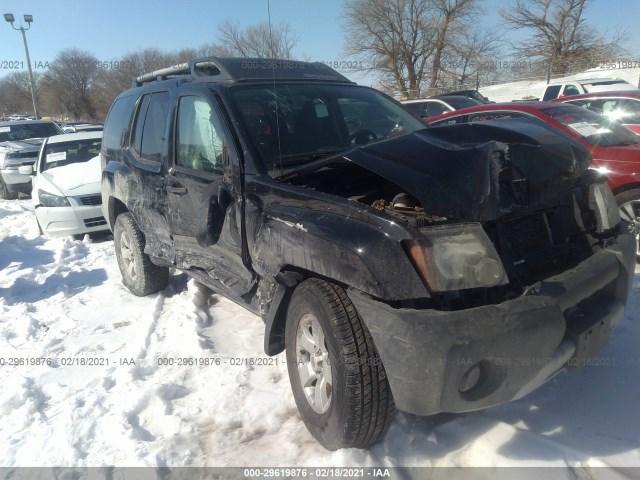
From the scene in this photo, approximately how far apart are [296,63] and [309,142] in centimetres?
115

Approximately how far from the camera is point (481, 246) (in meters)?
2.22

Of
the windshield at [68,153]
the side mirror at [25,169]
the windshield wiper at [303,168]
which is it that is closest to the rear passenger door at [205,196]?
the windshield wiper at [303,168]

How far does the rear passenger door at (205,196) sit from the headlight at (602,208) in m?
2.09

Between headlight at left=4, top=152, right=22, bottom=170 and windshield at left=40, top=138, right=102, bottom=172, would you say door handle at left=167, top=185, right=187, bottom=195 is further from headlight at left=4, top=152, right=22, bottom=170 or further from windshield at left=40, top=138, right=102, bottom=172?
headlight at left=4, top=152, right=22, bottom=170

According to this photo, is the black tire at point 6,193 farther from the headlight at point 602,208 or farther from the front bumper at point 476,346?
the headlight at point 602,208

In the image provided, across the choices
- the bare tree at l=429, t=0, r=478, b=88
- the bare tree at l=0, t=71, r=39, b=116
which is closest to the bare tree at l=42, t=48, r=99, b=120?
the bare tree at l=0, t=71, r=39, b=116

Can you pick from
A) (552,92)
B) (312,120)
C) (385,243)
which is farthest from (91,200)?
(552,92)

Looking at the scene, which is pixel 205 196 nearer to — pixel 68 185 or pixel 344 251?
pixel 344 251

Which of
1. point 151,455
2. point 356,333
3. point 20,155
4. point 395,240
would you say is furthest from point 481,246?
point 20,155

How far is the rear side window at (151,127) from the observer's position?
13.4 ft

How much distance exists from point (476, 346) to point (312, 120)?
2109mm

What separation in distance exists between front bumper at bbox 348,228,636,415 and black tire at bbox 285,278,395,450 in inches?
4.7

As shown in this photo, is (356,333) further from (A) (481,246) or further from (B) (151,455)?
(B) (151,455)

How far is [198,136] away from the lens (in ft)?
11.8
